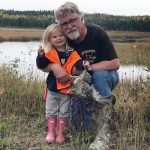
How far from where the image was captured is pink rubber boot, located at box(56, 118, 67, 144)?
463 cm

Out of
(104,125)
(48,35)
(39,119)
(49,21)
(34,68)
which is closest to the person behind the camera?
(104,125)

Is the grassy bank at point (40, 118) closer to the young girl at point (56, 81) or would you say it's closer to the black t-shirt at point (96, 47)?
the young girl at point (56, 81)

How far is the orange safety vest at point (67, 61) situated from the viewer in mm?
4648

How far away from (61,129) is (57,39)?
37.0 inches

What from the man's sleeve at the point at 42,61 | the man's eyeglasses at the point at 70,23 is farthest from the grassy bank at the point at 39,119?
the man's eyeglasses at the point at 70,23

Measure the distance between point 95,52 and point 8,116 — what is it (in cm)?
149

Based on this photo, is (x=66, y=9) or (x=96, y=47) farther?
(x=96, y=47)

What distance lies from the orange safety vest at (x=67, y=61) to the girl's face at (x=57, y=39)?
0.08m

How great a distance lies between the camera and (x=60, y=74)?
460 centimetres

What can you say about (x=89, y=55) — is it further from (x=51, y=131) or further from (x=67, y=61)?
(x=51, y=131)

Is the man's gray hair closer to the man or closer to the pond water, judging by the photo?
the man

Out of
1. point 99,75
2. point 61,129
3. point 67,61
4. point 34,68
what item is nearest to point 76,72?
point 67,61

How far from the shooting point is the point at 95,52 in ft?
15.6

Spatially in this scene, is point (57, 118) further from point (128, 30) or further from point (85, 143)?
point (128, 30)
